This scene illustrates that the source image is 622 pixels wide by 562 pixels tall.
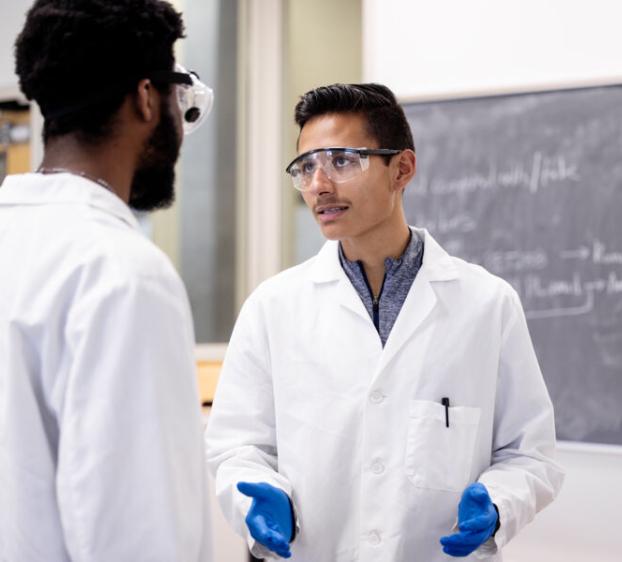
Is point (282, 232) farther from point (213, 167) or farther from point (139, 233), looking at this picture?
point (139, 233)

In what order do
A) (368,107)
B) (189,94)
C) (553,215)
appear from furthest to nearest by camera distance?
(553,215), (368,107), (189,94)

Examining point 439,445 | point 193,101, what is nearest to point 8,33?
point 193,101

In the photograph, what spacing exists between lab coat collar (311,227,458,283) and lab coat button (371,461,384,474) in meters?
0.35

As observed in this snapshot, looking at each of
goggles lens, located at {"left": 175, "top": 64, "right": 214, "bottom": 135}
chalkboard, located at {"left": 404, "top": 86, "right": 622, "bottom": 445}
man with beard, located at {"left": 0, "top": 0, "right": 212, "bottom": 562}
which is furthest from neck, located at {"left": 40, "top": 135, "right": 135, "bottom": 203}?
chalkboard, located at {"left": 404, "top": 86, "right": 622, "bottom": 445}

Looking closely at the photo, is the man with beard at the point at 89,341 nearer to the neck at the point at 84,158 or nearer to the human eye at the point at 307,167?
the neck at the point at 84,158

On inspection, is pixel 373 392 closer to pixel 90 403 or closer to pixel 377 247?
pixel 377 247

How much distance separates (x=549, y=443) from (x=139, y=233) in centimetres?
89

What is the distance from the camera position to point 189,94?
3.16 ft

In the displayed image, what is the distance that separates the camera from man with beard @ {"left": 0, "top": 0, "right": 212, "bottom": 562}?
0.72 meters

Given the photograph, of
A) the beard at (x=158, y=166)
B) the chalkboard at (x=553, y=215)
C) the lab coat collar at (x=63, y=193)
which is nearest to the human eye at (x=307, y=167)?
the beard at (x=158, y=166)

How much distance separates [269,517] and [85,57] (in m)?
0.80

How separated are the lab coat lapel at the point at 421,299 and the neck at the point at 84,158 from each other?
0.65 meters

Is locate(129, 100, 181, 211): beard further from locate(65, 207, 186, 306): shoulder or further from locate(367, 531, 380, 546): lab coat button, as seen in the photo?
locate(367, 531, 380, 546): lab coat button

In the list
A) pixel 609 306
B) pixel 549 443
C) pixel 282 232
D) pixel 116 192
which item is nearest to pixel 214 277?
pixel 282 232
